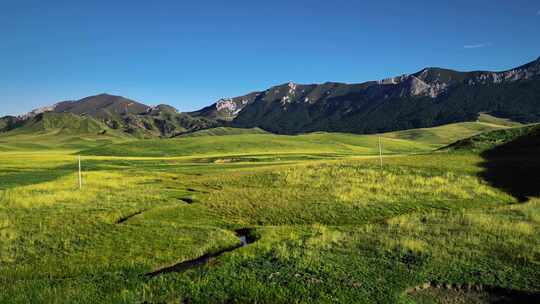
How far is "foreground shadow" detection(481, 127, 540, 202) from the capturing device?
Result: 4558 centimetres

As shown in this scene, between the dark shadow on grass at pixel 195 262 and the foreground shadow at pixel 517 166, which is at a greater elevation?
the foreground shadow at pixel 517 166

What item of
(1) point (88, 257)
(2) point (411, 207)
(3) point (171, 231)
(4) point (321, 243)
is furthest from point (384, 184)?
(1) point (88, 257)

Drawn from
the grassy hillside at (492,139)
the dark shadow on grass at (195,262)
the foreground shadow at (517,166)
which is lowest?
the dark shadow on grass at (195,262)

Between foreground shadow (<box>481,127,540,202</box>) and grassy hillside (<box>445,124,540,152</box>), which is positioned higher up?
grassy hillside (<box>445,124,540,152</box>)

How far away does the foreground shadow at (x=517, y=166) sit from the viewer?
45.6 metres

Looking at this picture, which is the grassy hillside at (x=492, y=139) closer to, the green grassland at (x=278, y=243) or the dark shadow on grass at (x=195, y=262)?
the green grassland at (x=278, y=243)

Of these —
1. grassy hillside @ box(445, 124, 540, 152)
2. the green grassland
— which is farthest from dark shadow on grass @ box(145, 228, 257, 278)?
grassy hillside @ box(445, 124, 540, 152)

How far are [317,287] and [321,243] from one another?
7.00 meters

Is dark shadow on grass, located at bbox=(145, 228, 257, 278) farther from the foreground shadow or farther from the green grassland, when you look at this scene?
the foreground shadow

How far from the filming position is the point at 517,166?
57125mm

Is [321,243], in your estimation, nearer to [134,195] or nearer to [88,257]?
[88,257]

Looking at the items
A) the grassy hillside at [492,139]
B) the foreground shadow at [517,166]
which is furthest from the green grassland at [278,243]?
the grassy hillside at [492,139]

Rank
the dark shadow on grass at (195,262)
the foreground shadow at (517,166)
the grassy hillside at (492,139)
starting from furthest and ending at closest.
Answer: the grassy hillside at (492,139) → the foreground shadow at (517,166) → the dark shadow on grass at (195,262)

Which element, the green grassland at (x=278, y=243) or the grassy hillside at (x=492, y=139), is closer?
the green grassland at (x=278, y=243)
